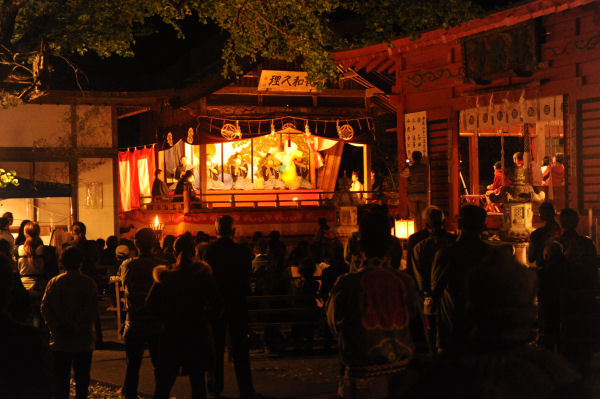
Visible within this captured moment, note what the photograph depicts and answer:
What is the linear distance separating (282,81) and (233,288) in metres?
16.9

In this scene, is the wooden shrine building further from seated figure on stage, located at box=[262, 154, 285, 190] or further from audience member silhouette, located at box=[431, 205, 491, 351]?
seated figure on stage, located at box=[262, 154, 285, 190]

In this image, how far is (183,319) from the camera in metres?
5.96

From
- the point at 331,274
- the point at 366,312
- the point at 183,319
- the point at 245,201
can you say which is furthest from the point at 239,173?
the point at 366,312

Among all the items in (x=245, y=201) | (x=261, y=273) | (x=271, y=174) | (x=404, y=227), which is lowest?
(x=261, y=273)

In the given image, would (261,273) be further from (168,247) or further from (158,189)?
(158,189)

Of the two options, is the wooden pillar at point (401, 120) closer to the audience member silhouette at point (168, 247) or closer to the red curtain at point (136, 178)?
the audience member silhouette at point (168, 247)

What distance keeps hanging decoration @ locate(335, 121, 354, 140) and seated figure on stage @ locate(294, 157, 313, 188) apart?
2.95 metres

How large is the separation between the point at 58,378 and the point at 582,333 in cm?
480

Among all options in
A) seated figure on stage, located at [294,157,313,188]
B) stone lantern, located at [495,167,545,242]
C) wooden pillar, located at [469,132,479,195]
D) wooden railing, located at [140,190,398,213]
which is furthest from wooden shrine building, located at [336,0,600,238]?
seated figure on stage, located at [294,157,313,188]

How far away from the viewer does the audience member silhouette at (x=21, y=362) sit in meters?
3.50

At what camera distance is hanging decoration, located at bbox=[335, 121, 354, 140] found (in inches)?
984

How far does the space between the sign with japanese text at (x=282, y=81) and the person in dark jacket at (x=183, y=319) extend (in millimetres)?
17911

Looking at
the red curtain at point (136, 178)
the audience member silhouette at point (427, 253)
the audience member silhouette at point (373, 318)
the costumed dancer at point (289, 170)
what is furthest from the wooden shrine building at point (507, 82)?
the costumed dancer at point (289, 170)

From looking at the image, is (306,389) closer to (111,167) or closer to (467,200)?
(467,200)
